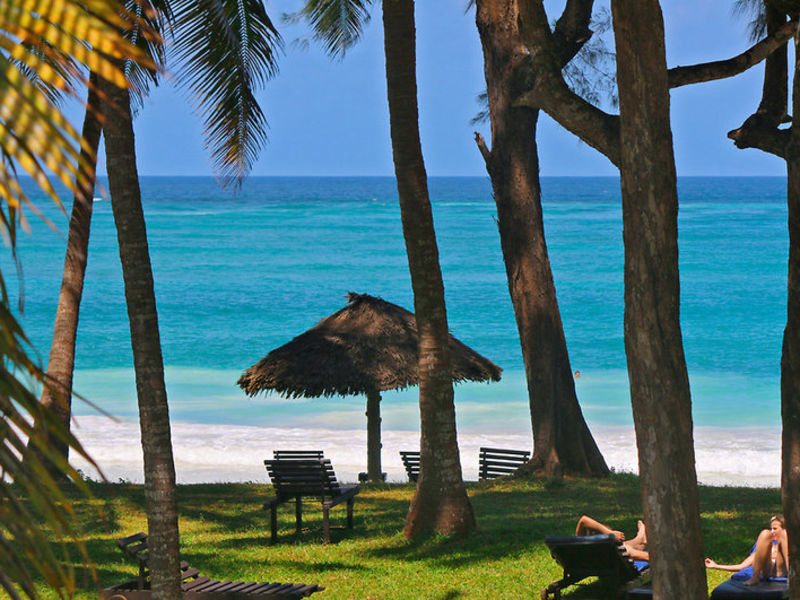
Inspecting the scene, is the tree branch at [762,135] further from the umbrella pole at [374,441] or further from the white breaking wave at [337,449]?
the white breaking wave at [337,449]

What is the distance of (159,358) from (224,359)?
36.7m

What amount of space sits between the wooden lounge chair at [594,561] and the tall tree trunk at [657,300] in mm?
1875

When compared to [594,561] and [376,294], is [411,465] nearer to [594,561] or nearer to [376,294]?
[594,561]

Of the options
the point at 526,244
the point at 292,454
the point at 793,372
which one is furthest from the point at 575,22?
the point at 292,454

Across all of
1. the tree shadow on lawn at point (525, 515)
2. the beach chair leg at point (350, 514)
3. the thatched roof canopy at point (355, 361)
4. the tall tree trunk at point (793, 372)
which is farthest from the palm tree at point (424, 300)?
the thatched roof canopy at point (355, 361)

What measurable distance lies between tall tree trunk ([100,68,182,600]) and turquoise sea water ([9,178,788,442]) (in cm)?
2251

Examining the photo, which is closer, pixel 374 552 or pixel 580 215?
pixel 374 552

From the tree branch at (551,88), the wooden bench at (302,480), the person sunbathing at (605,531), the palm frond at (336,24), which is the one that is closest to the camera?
the tree branch at (551,88)

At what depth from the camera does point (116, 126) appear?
19.6ft

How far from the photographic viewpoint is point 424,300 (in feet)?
30.5

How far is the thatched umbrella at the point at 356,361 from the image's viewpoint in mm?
13906

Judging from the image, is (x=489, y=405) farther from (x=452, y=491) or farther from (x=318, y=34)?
(x=452, y=491)

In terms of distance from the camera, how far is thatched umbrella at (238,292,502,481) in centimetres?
1391

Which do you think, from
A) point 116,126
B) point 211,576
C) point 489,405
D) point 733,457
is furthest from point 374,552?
point 489,405
